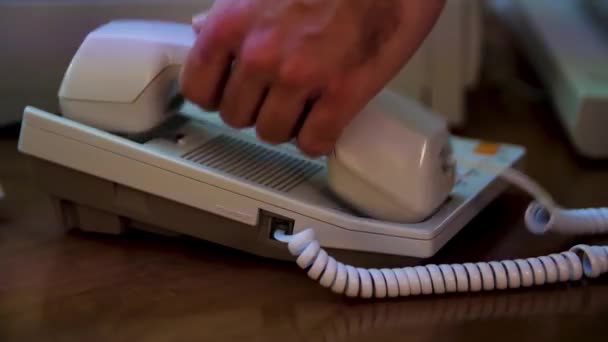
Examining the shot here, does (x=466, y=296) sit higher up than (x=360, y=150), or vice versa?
A: (x=360, y=150)

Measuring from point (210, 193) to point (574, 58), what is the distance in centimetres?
60

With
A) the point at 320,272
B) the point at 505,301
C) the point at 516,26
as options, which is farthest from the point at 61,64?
the point at 516,26

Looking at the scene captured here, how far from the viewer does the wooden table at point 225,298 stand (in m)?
0.53

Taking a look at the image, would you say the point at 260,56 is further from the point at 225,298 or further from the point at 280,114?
the point at 225,298

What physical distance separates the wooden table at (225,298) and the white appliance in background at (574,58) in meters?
0.12

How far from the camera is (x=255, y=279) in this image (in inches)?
23.9

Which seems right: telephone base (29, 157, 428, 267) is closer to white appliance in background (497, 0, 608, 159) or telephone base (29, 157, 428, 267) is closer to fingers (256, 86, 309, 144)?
fingers (256, 86, 309, 144)

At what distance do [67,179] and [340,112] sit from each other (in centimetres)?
28

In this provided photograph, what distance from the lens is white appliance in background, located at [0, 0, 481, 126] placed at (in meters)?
0.86

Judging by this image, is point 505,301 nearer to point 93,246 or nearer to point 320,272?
point 320,272

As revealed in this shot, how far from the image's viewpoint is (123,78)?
24.1 inches

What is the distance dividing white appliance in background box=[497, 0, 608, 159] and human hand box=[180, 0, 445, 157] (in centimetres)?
37

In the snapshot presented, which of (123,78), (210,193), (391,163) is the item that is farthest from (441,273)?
(123,78)

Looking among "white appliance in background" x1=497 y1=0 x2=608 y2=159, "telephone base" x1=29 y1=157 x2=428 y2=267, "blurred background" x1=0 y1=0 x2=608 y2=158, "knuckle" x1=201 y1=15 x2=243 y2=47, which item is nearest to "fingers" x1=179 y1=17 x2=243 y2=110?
"knuckle" x1=201 y1=15 x2=243 y2=47
